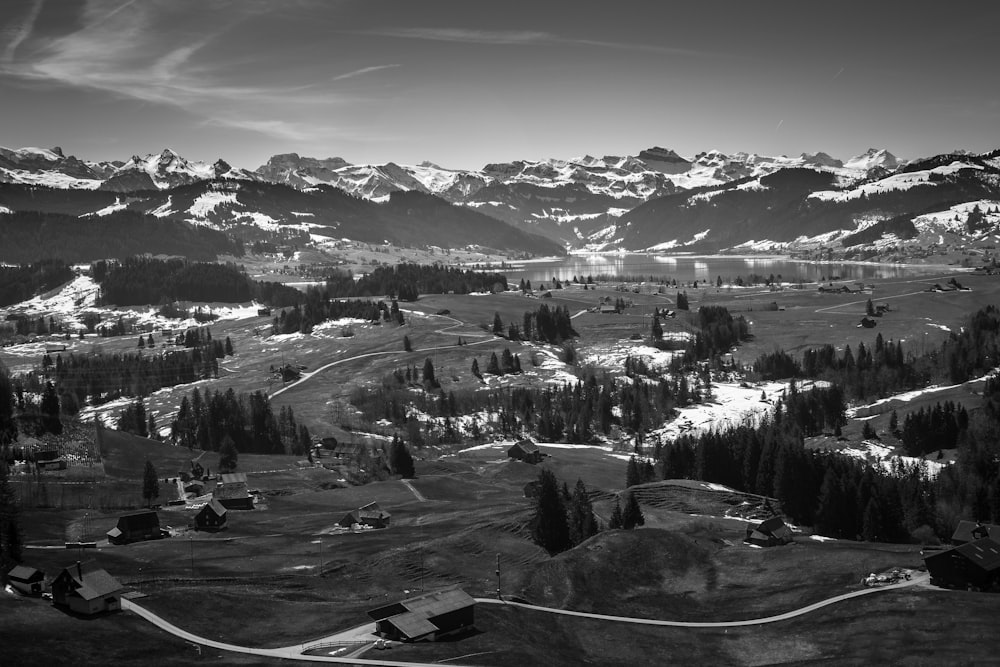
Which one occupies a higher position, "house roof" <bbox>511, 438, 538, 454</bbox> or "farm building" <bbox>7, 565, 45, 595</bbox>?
"farm building" <bbox>7, 565, 45, 595</bbox>

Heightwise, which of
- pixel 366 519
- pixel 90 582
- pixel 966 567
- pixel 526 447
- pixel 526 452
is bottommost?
pixel 526 452

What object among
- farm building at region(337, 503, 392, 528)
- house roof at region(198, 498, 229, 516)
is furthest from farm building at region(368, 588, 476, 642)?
house roof at region(198, 498, 229, 516)

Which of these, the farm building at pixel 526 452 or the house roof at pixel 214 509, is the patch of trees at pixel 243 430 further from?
the house roof at pixel 214 509

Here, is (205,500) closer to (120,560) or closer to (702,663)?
(120,560)

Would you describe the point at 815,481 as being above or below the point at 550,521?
below

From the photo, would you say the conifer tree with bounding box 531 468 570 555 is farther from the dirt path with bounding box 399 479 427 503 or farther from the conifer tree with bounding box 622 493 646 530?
the dirt path with bounding box 399 479 427 503

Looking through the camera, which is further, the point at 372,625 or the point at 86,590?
the point at 372,625

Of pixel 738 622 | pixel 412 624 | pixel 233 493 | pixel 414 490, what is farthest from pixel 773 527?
pixel 233 493

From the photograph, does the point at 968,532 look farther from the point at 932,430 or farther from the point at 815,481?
the point at 932,430
